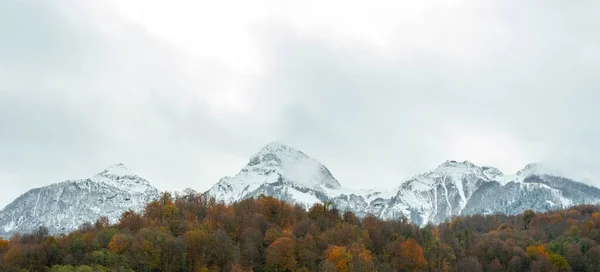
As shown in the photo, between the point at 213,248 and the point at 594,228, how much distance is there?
111 metres

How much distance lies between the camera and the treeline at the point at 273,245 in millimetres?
108625

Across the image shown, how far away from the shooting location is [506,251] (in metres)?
147

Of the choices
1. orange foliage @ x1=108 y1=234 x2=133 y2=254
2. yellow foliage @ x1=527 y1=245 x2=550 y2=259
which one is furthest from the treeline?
orange foliage @ x1=108 y1=234 x2=133 y2=254

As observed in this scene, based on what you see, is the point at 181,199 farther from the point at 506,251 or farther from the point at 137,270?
the point at 506,251

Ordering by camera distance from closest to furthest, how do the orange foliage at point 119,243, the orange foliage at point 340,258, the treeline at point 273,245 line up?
the treeline at point 273,245 → the orange foliage at point 119,243 → the orange foliage at point 340,258

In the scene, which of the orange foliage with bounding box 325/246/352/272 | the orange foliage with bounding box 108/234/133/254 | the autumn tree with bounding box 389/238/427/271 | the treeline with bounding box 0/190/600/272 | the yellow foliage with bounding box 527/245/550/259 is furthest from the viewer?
the yellow foliage with bounding box 527/245/550/259

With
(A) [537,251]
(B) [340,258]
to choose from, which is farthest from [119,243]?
(A) [537,251]

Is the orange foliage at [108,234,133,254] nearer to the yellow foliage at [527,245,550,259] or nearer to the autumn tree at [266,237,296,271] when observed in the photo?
the autumn tree at [266,237,296,271]

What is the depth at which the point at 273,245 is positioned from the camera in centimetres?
12356

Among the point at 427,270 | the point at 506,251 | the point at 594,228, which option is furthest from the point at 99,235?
the point at 594,228

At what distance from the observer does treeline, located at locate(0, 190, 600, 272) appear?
356ft

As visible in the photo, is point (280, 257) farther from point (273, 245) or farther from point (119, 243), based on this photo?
point (119, 243)

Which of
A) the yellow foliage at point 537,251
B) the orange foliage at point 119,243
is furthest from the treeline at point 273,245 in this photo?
the orange foliage at point 119,243

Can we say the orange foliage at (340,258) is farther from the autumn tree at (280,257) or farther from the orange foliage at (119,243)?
the orange foliage at (119,243)
